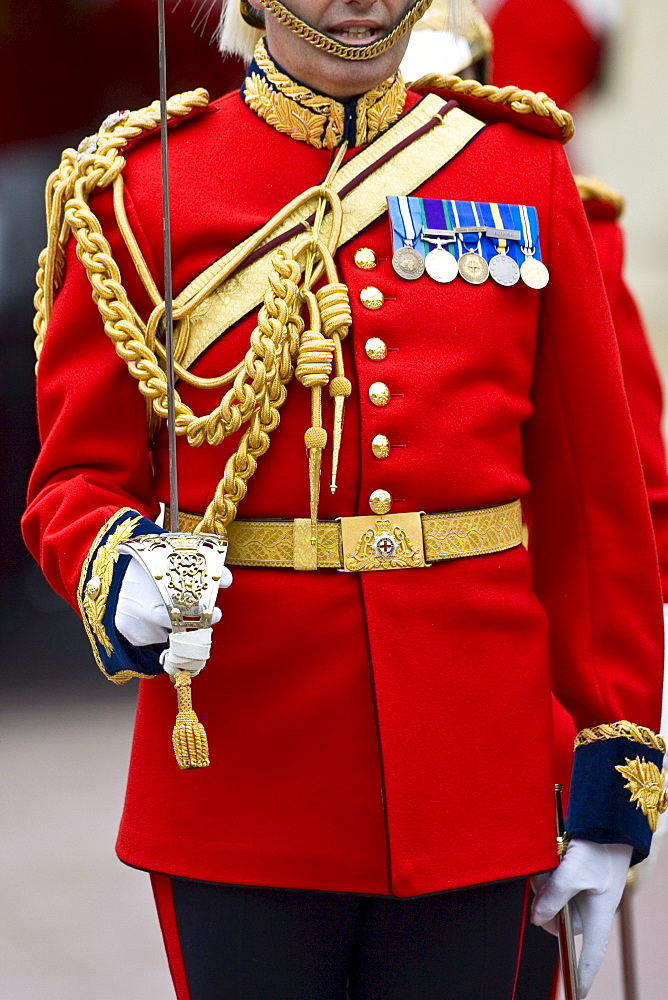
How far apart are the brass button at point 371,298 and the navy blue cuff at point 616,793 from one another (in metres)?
0.53

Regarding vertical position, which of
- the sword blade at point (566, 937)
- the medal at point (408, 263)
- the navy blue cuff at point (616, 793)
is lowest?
the sword blade at point (566, 937)

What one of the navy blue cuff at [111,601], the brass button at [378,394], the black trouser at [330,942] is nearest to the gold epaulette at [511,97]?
the brass button at [378,394]

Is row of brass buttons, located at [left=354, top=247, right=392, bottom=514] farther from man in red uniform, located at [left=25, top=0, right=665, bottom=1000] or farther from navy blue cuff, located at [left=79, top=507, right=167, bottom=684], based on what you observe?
navy blue cuff, located at [left=79, top=507, right=167, bottom=684]

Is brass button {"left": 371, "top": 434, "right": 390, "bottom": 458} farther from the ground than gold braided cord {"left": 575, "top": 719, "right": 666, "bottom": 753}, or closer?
farther from the ground

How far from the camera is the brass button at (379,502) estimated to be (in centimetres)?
178

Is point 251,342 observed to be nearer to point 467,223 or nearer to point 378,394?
point 378,394

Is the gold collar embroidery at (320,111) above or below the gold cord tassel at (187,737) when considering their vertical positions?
above

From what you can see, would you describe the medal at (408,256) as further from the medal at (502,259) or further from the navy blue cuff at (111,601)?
the navy blue cuff at (111,601)

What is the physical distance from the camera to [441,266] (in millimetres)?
1817

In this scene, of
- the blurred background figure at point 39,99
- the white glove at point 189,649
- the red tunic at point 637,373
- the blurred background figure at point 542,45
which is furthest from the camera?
the blurred background figure at point 39,99

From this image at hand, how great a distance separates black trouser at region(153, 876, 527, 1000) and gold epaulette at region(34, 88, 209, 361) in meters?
0.64

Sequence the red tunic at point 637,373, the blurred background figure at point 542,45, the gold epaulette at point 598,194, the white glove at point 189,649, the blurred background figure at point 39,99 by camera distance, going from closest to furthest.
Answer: the white glove at point 189,649
the red tunic at point 637,373
the gold epaulette at point 598,194
the blurred background figure at point 542,45
the blurred background figure at point 39,99

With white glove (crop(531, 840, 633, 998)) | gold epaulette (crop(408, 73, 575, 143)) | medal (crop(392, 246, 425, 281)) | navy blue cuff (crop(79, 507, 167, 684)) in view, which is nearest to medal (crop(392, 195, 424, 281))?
medal (crop(392, 246, 425, 281))

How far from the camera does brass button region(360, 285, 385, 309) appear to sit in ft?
5.87
